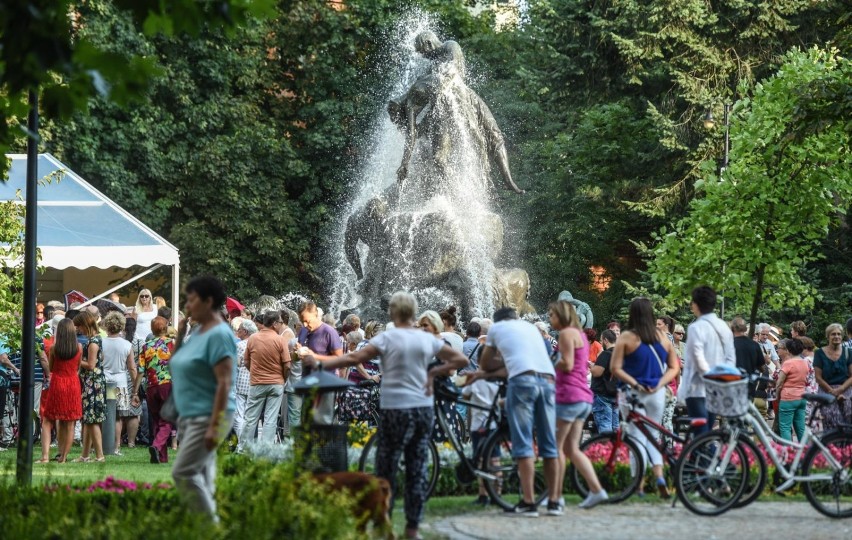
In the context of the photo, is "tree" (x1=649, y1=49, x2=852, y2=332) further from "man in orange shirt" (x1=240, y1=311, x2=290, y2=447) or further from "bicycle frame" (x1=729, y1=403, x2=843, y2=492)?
"bicycle frame" (x1=729, y1=403, x2=843, y2=492)

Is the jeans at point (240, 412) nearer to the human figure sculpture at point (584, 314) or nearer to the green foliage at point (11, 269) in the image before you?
the green foliage at point (11, 269)

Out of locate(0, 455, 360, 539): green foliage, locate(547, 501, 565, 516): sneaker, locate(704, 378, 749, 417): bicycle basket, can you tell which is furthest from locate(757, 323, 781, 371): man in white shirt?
locate(0, 455, 360, 539): green foliage

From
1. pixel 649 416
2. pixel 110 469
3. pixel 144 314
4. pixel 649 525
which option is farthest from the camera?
pixel 144 314

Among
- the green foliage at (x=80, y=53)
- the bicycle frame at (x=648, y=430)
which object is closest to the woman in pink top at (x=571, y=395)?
the bicycle frame at (x=648, y=430)

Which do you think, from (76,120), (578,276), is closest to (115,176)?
(76,120)

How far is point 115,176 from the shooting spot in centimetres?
3694

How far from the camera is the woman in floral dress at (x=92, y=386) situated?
51.2ft

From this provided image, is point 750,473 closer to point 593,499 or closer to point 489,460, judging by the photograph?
point 593,499

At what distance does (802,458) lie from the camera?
10.8 metres

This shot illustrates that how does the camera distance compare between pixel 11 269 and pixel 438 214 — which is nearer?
pixel 11 269

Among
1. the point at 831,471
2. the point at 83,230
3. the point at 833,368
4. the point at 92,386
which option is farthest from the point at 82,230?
the point at 831,471

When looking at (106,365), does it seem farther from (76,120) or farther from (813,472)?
(76,120)

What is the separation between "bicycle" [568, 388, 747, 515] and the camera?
36.3 ft

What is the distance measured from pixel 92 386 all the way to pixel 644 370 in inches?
290
